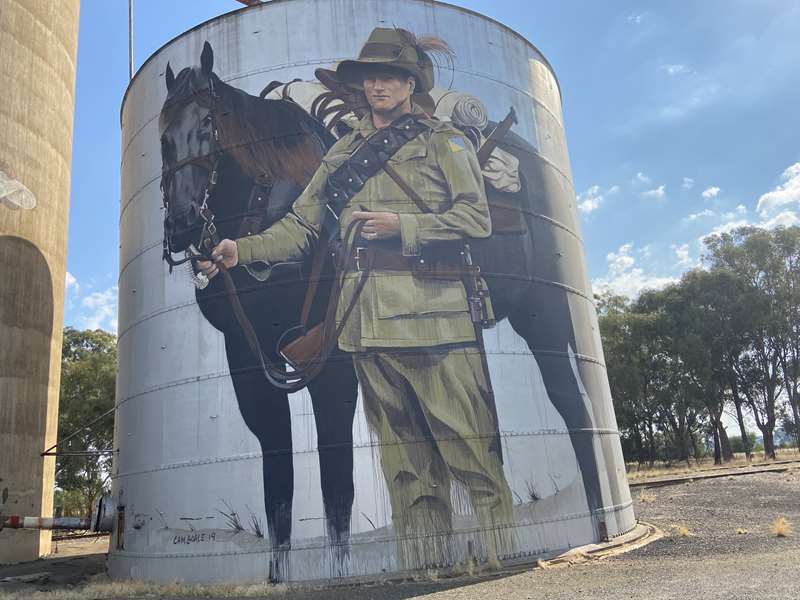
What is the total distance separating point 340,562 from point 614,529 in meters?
6.81

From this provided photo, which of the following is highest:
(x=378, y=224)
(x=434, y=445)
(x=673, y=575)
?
(x=378, y=224)

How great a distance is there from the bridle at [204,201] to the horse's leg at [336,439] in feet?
14.3

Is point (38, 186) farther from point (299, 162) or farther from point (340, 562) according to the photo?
point (340, 562)

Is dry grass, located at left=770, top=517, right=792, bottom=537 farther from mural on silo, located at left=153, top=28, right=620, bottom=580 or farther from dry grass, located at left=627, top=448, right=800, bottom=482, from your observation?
dry grass, located at left=627, top=448, right=800, bottom=482

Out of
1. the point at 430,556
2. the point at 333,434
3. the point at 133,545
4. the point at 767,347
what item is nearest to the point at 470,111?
the point at 333,434

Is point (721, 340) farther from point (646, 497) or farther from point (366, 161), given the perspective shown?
point (366, 161)

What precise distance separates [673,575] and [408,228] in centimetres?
856

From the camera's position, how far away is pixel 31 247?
2412 centimetres

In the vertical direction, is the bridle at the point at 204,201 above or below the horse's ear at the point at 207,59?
below

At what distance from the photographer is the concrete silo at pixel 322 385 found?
1345 centimetres

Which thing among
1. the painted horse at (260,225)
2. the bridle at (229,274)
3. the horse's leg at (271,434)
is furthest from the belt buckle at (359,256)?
the horse's leg at (271,434)

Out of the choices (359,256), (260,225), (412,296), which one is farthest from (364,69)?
(412,296)

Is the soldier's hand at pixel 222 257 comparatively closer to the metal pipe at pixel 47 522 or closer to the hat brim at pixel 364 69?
the hat brim at pixel 364 69

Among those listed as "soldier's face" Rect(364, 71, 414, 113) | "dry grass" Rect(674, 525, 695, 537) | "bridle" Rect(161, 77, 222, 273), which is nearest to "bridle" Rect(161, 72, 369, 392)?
"bridle" Rect(161, 77, 222, 273)
